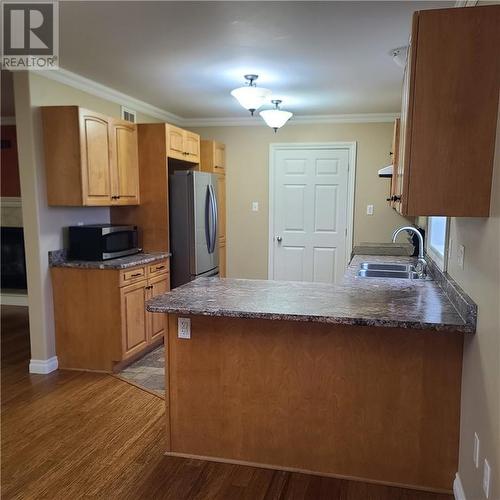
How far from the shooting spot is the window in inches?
115

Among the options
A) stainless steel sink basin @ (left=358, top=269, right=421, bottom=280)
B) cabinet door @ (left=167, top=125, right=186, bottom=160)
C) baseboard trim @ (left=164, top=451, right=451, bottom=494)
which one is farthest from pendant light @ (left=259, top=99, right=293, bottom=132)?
baseboard trim @ (left=164, top=451, right=451, bottom=494)

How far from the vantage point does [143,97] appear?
4512 mm

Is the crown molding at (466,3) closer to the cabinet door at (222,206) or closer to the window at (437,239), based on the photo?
the window at (437,239)

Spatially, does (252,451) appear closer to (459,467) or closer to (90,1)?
(459,467)

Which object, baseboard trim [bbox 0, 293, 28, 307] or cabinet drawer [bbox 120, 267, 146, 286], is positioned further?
baseboard trim [bbox 0, 293, 28, 307]

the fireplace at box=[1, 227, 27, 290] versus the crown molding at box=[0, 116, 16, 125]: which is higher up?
the crown molding at box=[0, 116, 16, 125]

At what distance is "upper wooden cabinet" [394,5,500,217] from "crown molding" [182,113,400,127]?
3.77 m

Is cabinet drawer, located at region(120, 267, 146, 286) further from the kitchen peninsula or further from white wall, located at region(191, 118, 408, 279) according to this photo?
white wall, located at region(191, 118, 408, 279)

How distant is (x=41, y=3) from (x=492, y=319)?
2.57m

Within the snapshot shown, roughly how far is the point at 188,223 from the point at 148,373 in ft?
5.10

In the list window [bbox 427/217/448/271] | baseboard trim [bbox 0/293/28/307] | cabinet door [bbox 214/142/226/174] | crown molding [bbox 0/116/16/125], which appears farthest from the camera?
baseboard trim [bbox 0/293/28/307]

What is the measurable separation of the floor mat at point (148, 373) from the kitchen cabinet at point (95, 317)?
4.5 inches

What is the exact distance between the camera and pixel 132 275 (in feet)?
12.1

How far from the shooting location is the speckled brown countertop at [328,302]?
75.9 inches
